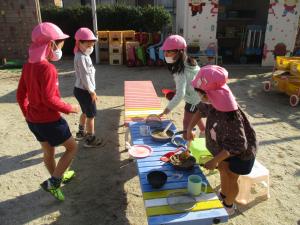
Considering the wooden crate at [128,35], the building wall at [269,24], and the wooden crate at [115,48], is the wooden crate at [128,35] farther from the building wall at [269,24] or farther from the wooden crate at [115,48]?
the building wall at [269,24]

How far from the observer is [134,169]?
4.32 m

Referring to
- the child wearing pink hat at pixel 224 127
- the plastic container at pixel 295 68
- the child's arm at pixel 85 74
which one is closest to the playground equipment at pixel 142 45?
the plastic container at pixel 295 68

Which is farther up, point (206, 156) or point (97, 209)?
point (206, 156)

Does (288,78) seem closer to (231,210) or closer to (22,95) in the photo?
(231,210)

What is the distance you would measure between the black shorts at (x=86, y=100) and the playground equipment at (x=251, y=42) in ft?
26.3

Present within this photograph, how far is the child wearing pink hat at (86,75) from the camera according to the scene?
4220 millimetres

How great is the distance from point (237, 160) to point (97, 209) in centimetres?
173

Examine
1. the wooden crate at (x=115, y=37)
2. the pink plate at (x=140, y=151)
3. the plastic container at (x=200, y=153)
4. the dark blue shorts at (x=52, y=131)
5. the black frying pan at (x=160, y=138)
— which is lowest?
the plastic container at (x=200, y=153)

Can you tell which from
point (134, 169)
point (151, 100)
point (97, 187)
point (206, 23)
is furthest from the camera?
point (206, 23)

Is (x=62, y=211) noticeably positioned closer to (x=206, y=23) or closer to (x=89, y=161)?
(x=89, y=161)

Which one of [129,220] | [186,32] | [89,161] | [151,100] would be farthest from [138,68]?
[129,220]

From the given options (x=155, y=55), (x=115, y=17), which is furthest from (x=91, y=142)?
(x=115, y=17)

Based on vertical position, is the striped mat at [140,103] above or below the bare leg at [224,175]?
above

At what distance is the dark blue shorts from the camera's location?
10.6ft
